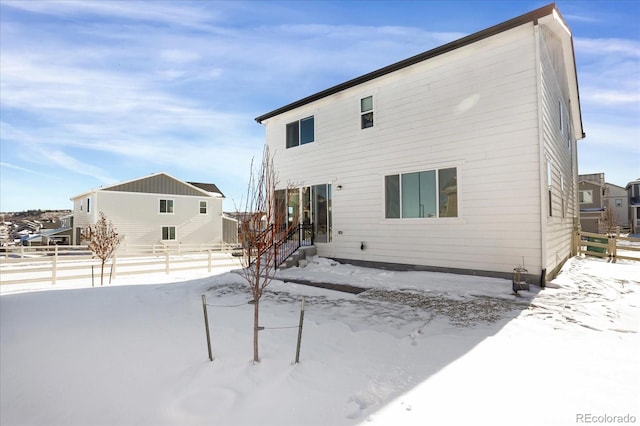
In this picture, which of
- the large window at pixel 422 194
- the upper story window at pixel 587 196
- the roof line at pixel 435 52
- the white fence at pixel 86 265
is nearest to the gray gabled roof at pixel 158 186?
the white fence at pixel 86 265

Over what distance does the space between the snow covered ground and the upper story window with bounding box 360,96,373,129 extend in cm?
584

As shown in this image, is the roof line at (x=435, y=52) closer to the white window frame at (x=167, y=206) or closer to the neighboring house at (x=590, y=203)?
the white window frame at (x=167, y=206)

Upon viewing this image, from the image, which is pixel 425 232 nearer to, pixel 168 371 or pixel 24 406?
pixel 168 371

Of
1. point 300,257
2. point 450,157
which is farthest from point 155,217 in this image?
point 450,157

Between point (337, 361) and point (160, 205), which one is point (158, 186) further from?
point (337, 361)

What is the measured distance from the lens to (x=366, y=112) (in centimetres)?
995

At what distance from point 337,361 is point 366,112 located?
8315 millimetres

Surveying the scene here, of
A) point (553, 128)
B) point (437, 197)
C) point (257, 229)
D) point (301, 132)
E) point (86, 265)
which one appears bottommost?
point (86, 265)

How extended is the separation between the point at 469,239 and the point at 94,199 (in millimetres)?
26231

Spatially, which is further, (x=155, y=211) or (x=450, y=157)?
(x=155, y=211)

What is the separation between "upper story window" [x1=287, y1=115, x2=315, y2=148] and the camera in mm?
11578

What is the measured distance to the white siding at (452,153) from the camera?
23.0 feet

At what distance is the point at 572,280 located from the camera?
7.53m

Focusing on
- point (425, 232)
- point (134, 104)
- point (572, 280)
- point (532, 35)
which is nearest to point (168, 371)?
point (425, 232)
